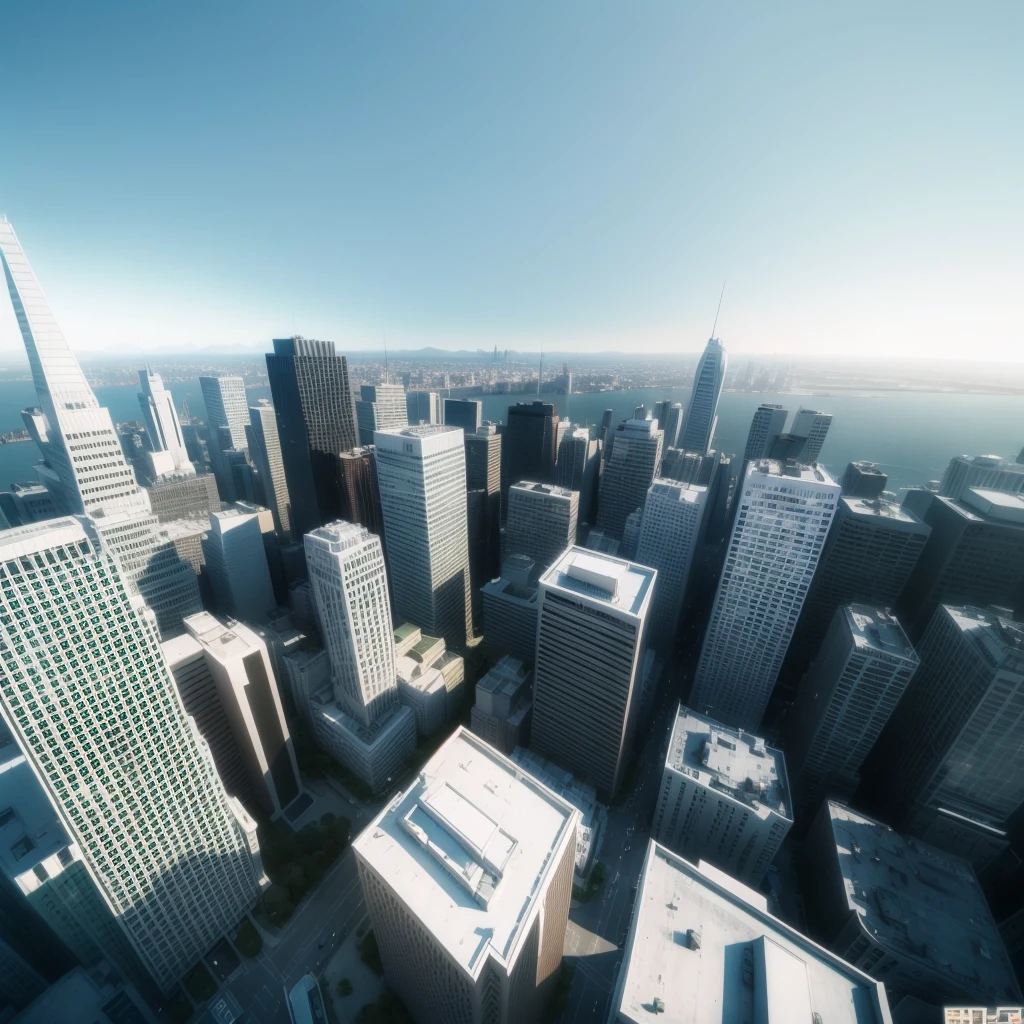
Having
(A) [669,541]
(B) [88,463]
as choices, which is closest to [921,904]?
(A) [669,541]

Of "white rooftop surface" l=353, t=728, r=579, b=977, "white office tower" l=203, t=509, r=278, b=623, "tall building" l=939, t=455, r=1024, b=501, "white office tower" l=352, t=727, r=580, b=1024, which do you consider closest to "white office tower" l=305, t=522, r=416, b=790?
"white office tower" l=352, t=727, r=580, b=1024

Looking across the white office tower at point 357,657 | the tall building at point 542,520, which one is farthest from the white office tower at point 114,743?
the tall building at point 542,520

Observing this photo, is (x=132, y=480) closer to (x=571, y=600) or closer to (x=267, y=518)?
(x=267, y=518)

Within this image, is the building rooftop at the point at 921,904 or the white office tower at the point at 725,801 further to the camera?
the white office tower at the point at 725,801

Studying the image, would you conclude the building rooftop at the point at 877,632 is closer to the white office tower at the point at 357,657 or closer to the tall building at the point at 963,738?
the tall building at the point at 963,738

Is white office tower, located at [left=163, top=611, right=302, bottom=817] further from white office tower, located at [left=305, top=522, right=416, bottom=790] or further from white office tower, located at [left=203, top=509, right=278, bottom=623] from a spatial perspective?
white office tower, located at [left=203, top=509, right=278, bottom=623]

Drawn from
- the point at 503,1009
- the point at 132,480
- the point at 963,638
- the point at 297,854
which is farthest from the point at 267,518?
the point at 963,638

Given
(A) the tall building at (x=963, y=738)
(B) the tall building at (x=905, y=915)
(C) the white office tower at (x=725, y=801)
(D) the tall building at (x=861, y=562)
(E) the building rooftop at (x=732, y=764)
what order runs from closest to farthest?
(B) the tall building at (x=905, y=915)
(A) the tall building at (x=963, y=738)
(C) the white office tower at (x=725, y=801)
(E) the building rooftop at (x=732, y=764)
(D) the tall building at (x=861, y=562)

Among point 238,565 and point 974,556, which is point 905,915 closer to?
point 974,556
